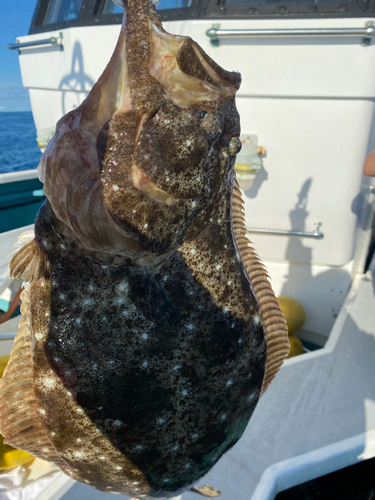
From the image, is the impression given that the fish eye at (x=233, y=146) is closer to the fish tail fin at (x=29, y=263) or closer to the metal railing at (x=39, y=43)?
the fish tail fin at (x=29, y=263)

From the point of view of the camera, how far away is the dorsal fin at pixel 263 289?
4.92 ft

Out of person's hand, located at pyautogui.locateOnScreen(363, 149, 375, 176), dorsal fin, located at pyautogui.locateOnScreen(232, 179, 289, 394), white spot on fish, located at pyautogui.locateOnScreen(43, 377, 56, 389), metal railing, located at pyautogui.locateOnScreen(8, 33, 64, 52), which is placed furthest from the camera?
metal railing, located at pyautogui.locateOnScreen(8, 33, 64, 52)

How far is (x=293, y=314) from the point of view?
4.35 m

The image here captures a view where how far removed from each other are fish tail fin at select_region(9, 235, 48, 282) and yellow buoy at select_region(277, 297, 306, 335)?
350cm

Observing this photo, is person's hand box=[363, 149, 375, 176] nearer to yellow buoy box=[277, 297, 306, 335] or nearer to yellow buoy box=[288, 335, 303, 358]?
yellow buoy box=[277, 297, 306, 335]

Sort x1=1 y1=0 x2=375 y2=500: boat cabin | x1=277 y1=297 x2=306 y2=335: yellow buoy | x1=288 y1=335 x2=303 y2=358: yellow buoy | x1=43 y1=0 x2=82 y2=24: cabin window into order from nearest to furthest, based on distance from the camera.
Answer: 1. x1=1 y1=0 x2=375 y2=500: boat cabin
2. x1=288 y1=335 x2=303 y2=358: yellow buoy
3. x1=277 y1=297 x2=306 y2=335: yellow buoy
4. x1=43 y1=0 x2=82 y2=24: cabin window

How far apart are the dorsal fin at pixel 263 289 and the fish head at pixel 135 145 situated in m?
0.48

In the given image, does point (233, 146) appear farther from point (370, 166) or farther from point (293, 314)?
point (293, 314)

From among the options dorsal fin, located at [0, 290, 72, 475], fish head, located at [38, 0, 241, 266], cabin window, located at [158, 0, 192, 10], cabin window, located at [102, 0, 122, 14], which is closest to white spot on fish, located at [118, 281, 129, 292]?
fish head, located at [38, 0, 241, 266]

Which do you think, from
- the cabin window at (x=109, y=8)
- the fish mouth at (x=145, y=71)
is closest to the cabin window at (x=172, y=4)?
the cabin window at (x=109, y=8)

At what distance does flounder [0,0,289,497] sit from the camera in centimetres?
97

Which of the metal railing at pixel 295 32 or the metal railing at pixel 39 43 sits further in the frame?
the metal railing at pixel 39 43

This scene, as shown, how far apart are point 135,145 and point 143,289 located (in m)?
0.43

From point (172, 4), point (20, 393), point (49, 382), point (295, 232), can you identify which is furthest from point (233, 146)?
point (172, 4)
